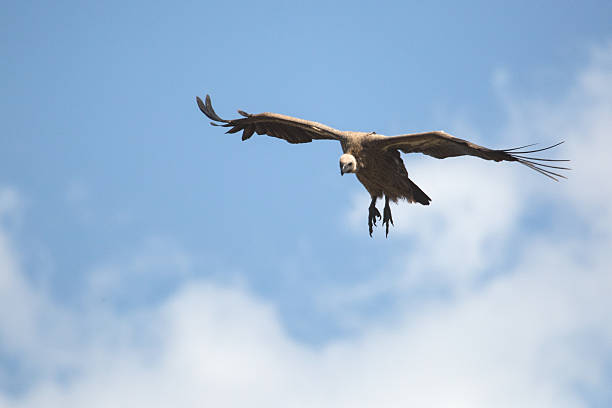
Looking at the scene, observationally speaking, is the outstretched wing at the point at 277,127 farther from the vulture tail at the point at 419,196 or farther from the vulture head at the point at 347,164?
the vulture tail at the point at 419,196

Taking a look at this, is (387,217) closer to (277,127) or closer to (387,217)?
(387,217)

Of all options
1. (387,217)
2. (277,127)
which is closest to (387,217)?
(387,217)

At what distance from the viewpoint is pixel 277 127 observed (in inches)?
630

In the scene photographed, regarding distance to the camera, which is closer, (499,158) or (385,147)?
(499,158)

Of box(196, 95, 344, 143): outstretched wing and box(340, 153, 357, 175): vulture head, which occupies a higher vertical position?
box(196, 95, 344, 143): outstretched wing

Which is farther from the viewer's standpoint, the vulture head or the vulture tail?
the vulture tail

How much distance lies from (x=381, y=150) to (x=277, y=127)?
290 centimetres

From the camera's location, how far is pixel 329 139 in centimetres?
1527

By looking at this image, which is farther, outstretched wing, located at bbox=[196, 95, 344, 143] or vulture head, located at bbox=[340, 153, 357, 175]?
outstretched wing, located at bbox=[196, 95, 344, 143]

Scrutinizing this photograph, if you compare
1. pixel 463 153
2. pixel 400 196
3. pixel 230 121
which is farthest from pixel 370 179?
pixel 230 121

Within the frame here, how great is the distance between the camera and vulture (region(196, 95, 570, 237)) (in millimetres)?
12977

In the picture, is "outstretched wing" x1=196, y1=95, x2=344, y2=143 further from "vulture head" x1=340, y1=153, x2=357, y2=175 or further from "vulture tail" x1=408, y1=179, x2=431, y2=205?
"vulture tail" x1=408, y1=179, x2=431, y2=205

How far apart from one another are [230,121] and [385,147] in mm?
3723

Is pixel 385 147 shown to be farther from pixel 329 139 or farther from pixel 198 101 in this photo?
pixel 198 101
